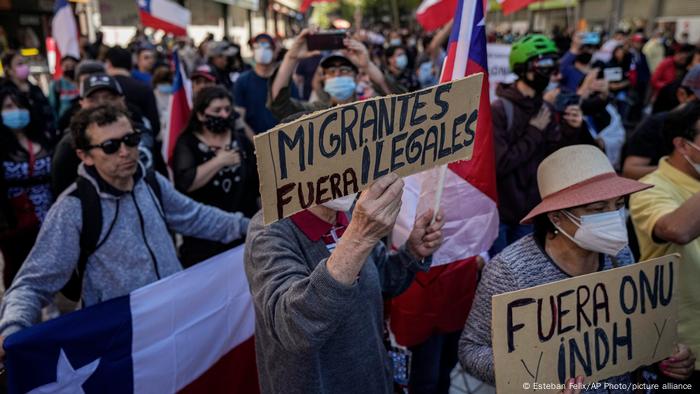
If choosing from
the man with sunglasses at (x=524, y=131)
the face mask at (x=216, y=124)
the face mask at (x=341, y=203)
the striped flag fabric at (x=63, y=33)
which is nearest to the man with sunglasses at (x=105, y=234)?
the face mask at (x=216, y=124)

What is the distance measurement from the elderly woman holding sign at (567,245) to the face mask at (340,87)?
2.12m

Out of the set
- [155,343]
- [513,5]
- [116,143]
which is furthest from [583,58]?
[155,343]

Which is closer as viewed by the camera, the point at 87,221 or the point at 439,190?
the point at 439,190

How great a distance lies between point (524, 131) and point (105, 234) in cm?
243

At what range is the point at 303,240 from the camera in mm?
1794

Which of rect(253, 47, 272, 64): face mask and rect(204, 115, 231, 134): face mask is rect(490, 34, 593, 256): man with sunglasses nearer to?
rect(204, 115, 231, 134): face mask

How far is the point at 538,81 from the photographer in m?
3.46

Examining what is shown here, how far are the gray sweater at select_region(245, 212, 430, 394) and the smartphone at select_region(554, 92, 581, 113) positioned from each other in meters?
2.06

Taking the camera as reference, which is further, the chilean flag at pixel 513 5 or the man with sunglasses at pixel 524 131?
the chilean flag at pixel 513 5

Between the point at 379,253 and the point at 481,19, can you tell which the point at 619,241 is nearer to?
the point at 379,253

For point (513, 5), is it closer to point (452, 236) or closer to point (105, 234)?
point (452, 236)

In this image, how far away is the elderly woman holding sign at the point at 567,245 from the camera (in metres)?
1.94

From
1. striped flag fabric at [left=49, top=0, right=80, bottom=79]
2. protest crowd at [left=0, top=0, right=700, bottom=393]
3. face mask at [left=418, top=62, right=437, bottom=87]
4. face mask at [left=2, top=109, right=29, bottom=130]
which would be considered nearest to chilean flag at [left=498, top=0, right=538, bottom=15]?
protest crowd at [left=0, top=0, right=700, bottom=393]

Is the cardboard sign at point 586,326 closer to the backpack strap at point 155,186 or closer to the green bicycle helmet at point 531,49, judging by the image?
the backpack strap at point 155,186
